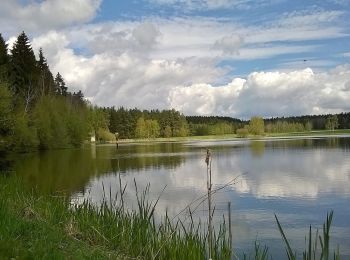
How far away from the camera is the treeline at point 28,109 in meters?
40.6

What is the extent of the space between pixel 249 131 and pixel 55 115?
105901 millimetres

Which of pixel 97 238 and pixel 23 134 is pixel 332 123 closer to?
pixel 23 134

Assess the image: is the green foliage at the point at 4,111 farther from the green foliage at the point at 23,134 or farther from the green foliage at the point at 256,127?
the green foliage at the point at 256,127

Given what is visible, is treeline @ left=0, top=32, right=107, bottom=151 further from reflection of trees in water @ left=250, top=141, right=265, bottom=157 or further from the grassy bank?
the grassy bank

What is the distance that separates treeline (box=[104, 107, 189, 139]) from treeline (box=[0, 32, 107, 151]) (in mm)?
64841

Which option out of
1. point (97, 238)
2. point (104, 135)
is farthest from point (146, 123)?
point (97, 238)

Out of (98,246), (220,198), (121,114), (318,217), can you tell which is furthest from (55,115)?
(121,114)

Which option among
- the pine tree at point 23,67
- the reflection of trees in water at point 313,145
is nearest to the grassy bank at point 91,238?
the pine tree at point 23,67

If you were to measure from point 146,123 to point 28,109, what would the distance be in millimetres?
94683

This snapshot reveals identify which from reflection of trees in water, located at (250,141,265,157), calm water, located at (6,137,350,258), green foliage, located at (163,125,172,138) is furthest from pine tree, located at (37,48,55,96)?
green foliage, located at (163,125,172,138)

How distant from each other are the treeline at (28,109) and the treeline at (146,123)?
64841 mm

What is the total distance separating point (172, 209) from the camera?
17.3m

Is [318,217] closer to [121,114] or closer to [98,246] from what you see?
[98,246]

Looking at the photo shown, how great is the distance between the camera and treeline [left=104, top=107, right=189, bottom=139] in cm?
14588
